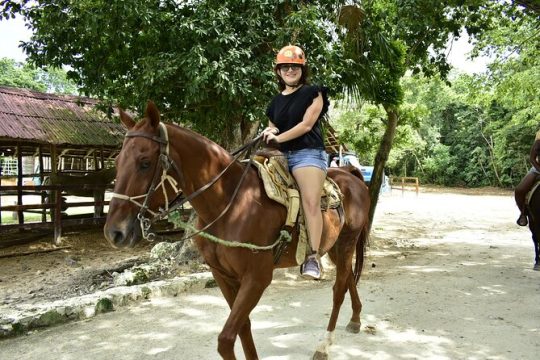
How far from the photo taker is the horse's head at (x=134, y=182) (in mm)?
2625

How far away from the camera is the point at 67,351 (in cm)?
439

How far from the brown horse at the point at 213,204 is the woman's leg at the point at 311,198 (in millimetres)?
198

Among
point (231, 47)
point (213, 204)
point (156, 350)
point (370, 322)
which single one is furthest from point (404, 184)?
point (213, 204)

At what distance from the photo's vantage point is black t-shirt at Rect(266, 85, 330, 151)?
3.59 m

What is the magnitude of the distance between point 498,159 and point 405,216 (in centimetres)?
2183

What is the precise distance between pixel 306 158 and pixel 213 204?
0.97m

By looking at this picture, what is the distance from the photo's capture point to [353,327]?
15.8ft

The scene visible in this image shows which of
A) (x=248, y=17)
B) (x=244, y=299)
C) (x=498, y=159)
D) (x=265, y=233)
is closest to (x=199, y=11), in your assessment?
(x=248, y=17)

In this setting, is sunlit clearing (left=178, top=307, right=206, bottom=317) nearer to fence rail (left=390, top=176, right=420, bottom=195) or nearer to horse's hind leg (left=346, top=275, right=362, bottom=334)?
Result: horse's hind leg (left=346, top=275, right=362, bottom=334)

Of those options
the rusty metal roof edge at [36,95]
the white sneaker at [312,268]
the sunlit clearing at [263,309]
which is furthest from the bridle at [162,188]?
the rusty metal roof edge at [36,95]

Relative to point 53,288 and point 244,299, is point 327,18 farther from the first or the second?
point 53,288

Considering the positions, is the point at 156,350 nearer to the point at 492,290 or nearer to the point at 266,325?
the point at 266,325

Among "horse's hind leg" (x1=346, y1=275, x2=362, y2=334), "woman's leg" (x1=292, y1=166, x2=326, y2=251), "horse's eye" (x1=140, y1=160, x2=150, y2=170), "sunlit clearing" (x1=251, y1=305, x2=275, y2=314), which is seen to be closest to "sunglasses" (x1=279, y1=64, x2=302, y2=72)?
"woman's leg" (x1=292, y1=166, x2=326, y2=251)

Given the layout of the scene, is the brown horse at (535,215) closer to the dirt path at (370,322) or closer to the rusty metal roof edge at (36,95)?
the dirt path at (370,322)
